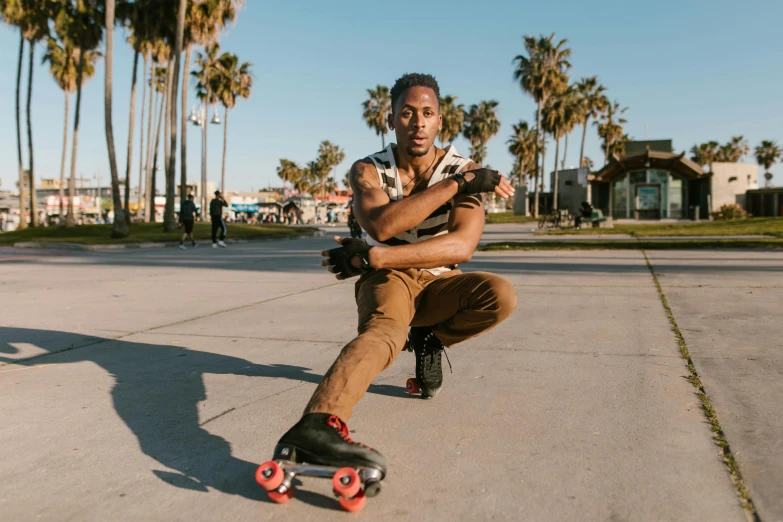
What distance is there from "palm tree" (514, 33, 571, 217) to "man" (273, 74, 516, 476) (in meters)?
55.3

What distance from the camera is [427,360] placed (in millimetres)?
3492

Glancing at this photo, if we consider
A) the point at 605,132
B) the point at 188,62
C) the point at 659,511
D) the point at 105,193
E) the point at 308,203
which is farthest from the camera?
the point at 105,193

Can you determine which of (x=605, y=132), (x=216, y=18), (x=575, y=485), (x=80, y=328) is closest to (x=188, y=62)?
(x=216, y=18)

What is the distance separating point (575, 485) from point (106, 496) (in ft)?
5.51

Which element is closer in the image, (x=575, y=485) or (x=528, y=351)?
(x=575, y=485)

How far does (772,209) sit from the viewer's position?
48.5 meters

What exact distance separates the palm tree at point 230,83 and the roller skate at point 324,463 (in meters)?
52.1

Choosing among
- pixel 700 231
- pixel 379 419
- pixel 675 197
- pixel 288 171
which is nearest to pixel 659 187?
pixel 675 197

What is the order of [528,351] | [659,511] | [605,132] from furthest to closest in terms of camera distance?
1. [605,132]
2. [528,351]
3. [659,511]

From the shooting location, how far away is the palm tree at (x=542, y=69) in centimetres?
5644

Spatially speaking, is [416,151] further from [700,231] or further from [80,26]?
[80,26]

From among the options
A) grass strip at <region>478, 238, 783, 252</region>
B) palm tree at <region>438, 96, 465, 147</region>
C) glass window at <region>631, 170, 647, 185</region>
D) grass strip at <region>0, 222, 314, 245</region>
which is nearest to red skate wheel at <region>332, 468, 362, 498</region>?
grass strip at <region>478, 238, 783, 252</region>

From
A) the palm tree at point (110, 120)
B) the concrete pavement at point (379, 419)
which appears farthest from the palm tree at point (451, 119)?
the concrete pavement at point (379, 419)

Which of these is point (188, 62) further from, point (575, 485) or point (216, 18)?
point (575, 485)
